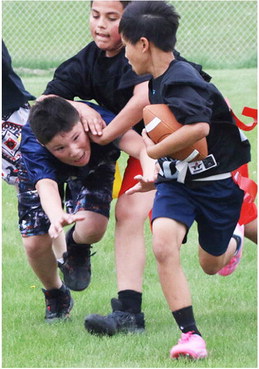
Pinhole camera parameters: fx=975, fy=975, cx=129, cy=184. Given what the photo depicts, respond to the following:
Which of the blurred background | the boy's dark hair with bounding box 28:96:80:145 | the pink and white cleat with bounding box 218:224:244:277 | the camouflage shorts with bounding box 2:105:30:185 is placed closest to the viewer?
the boy's dark hair with bounding box 28:96:80:145

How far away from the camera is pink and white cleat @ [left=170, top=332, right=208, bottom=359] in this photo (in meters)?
4.58

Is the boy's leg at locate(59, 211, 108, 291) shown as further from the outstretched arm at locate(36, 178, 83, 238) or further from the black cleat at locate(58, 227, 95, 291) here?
the outstretched arm at locate(36, 178, 83, 238)

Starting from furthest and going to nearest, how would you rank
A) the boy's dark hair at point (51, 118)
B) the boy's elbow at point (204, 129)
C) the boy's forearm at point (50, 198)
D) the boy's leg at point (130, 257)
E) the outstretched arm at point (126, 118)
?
the boy's leg at point (130, 257) → the outstretched arm at point (126, 118) → the boy's dark hair at point (51, 118) → the boy's forearm at point (50, 198) → the boy's elbow at point (204, 129)

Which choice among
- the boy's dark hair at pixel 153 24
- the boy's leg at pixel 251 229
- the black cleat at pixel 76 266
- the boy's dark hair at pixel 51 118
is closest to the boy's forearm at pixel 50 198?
the boy's dark hair at pixel 51 118

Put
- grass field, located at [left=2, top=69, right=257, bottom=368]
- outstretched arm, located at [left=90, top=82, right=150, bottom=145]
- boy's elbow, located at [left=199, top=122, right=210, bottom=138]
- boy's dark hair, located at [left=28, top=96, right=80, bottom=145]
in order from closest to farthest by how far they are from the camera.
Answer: boy's elbow, located at [left=199, top=122, right=210, bottom=138], grass field, located at [left=2, top=69, right=257, bottom=368], boy's dark hair, located at [left=28, top=96, right=80, bottom=145], outstretched arm, located at [left=90, top=82, right=150, bottom=145]

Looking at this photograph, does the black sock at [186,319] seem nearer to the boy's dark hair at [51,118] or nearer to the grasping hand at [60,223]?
the grasping hand at [60,223]

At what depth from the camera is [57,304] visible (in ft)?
18.9

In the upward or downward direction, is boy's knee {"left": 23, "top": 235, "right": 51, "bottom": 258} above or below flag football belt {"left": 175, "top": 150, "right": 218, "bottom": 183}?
below

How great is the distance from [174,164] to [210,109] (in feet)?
1.19

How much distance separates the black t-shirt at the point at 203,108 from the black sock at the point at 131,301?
0.91 metres

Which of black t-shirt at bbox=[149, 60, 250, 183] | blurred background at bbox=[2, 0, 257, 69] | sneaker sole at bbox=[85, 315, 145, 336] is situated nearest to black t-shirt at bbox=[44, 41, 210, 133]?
black t-shirt at bbox=[149, 60, 250, 183]

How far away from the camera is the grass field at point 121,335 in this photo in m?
4.71

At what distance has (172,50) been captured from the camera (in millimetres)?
4801

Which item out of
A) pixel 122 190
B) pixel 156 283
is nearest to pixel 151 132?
pixel 122 190
